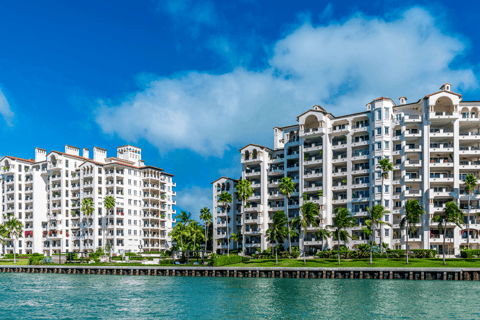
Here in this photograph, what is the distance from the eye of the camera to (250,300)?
6525 centimetres

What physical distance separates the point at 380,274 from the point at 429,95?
52642 millimetres

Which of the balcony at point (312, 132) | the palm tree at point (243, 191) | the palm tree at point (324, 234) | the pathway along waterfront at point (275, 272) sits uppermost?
the balcony at point (312, 132)

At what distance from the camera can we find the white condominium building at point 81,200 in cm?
16525

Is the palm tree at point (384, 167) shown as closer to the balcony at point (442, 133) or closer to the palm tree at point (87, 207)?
the balcony at point (442, 133)

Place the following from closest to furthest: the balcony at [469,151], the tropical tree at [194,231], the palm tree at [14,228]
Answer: the balcony at [469,151] → the tropical tree at [194,231] → the palm tree at [14,228]

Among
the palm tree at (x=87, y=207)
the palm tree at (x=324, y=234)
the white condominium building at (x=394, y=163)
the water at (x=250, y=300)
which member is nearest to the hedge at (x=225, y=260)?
the water at (x=250, y=300)

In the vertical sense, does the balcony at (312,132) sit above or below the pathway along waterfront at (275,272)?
above

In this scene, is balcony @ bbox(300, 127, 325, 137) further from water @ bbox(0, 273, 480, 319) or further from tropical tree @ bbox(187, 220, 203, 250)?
water @ bbox(0, 273, 480, 319)

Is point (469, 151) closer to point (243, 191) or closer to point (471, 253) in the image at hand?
point (471, 253)

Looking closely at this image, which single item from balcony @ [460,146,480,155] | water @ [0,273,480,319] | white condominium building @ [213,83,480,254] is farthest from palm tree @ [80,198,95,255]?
balcony @ [460,146,480,155]

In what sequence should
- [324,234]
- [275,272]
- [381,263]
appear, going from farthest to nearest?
1. [324,234]
2. [275,272]
3. [381,263]

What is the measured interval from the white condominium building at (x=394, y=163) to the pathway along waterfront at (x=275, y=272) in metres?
29.2

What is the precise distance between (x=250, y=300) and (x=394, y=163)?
70568 mm

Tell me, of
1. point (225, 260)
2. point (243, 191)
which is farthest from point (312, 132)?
point (225, 260)
